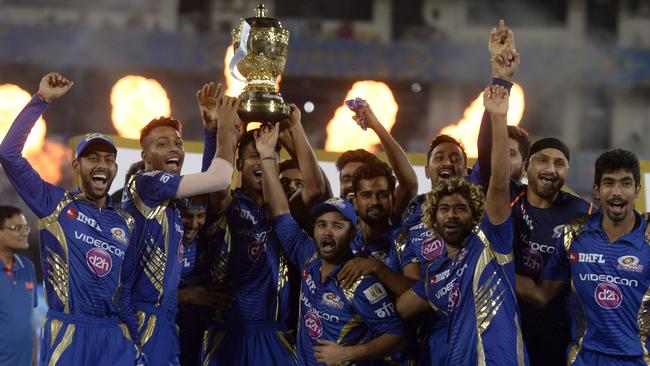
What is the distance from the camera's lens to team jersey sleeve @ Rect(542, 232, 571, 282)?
4.60 metres

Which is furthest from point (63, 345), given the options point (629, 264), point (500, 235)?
point (629, 264)

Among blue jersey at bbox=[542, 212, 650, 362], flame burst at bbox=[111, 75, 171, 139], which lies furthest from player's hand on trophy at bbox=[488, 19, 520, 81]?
flame burst at bbox=[111, 75, 171, 139]

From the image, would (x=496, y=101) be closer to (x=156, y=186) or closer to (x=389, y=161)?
(x=389, y=161)

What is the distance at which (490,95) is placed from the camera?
446cm

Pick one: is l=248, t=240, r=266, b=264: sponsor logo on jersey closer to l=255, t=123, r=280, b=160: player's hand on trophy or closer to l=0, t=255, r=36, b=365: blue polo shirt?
l=255, t=123, r=280, b=160: player's hand on trophy

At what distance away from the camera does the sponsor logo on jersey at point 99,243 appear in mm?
4598

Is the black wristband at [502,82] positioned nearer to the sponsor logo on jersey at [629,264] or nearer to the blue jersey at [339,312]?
the sponsor logo on jersey at [629,264]

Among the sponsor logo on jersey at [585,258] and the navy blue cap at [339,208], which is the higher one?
the navy blue cap at [339,208]

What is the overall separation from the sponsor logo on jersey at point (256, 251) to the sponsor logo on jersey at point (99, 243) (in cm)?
78

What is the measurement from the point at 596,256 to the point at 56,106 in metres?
14.5

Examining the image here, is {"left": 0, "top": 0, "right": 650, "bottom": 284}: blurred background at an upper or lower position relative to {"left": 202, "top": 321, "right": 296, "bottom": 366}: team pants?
upper

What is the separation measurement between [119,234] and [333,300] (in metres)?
1.02

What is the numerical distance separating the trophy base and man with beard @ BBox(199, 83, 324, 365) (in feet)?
0.58

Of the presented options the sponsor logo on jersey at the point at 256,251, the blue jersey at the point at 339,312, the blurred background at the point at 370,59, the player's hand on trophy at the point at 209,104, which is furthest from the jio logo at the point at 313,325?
the blurred background at the point at 370,59
